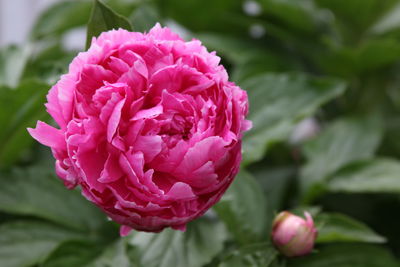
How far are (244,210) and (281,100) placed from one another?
6.0 inches

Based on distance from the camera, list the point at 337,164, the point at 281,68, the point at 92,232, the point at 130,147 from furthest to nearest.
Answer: the point at 281,68 → the point at 337,164 → the point at 92,232 → the point at 130,147

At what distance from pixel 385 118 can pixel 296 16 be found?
0.70ft

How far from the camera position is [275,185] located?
31.2 inches

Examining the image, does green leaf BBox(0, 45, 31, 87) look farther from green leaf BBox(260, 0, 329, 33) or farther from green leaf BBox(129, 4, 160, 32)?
green leaf BBox(260, 0, 329, 33)

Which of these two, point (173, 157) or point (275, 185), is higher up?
point (173, 157)

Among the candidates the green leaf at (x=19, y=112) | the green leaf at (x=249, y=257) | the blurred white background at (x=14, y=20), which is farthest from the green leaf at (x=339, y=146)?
the blurred white background at (x=14, y=20)

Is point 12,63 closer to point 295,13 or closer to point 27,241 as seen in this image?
point 27,241

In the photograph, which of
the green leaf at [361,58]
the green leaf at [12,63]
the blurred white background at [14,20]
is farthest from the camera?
the blurred white background at [14,20]

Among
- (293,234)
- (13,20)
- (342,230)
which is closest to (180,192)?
(293,234)

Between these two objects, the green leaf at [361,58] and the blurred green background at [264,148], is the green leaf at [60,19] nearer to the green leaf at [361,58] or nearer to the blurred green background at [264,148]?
the blurred green background at [264,148]

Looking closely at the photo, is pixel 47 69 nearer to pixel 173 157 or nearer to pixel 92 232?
pixel 92 232

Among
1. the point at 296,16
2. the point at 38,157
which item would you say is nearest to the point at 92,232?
the point at 38,157

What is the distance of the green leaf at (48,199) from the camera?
0.65 meters

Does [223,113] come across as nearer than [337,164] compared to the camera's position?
Yes
